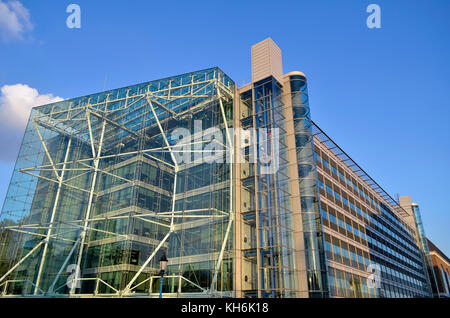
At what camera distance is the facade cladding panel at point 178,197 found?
27406mm

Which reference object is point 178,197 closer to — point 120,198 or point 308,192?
point 120,198

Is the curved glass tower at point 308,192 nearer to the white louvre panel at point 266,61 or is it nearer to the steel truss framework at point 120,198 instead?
the white louvre panel at point 266,61

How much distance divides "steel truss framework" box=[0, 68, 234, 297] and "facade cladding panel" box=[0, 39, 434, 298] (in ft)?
0.38

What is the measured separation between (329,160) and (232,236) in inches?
932

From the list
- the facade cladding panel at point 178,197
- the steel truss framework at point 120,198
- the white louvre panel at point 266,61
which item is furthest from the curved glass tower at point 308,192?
the steel truss framework at point 120,198

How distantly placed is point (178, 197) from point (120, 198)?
5578mm

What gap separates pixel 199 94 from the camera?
33.8m

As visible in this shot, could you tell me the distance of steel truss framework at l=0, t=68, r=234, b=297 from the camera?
28656 millimetres

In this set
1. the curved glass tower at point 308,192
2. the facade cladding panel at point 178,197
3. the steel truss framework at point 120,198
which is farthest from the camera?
the steel truss framework at point 120,198

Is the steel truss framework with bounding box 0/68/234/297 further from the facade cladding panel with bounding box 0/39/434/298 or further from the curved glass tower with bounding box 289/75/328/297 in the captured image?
the curved glass tower with bounding box 289/75/328/297

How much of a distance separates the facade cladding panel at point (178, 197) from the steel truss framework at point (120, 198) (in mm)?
117
